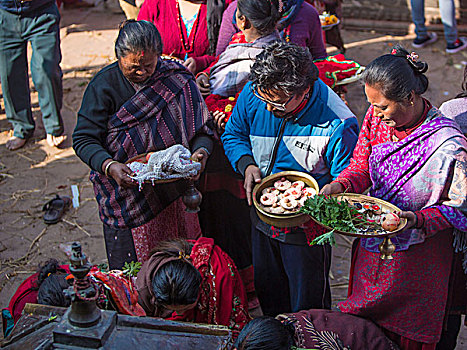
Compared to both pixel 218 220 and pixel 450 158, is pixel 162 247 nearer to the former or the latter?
pixel 218 220

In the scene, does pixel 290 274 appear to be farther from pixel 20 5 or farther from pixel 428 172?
pixel 20 5

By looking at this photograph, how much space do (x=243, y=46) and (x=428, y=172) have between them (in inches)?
64.7

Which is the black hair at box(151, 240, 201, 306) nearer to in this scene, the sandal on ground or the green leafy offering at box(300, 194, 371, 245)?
the green leafy offering at box(300, 194, 371, 245)

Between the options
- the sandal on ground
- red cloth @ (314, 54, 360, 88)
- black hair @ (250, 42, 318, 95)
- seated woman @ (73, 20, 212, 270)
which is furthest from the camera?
the sandal on ground

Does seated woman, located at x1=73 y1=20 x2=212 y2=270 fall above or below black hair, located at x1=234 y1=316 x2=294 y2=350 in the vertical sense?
above

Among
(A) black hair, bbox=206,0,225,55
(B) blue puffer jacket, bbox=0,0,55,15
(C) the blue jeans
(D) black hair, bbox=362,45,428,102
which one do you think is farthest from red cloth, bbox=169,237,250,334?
(C) the blue jeans

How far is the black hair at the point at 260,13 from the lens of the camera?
3.42 meters

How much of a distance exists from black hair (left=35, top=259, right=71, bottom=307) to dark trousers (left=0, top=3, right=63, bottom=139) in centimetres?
349

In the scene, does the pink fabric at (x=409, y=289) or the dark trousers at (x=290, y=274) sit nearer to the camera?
the pink fabric at (x=409, y=289)

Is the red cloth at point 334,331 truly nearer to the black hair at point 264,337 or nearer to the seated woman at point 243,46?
the black hair at point 264,337

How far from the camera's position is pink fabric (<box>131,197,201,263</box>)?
11.0ft

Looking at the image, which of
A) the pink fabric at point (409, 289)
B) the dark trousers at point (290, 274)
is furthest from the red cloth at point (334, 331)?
the dark trousers at point (290, 274)

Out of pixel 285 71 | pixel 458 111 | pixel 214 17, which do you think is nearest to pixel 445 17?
pixel 214 17

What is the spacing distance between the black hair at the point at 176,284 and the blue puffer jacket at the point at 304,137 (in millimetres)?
829
